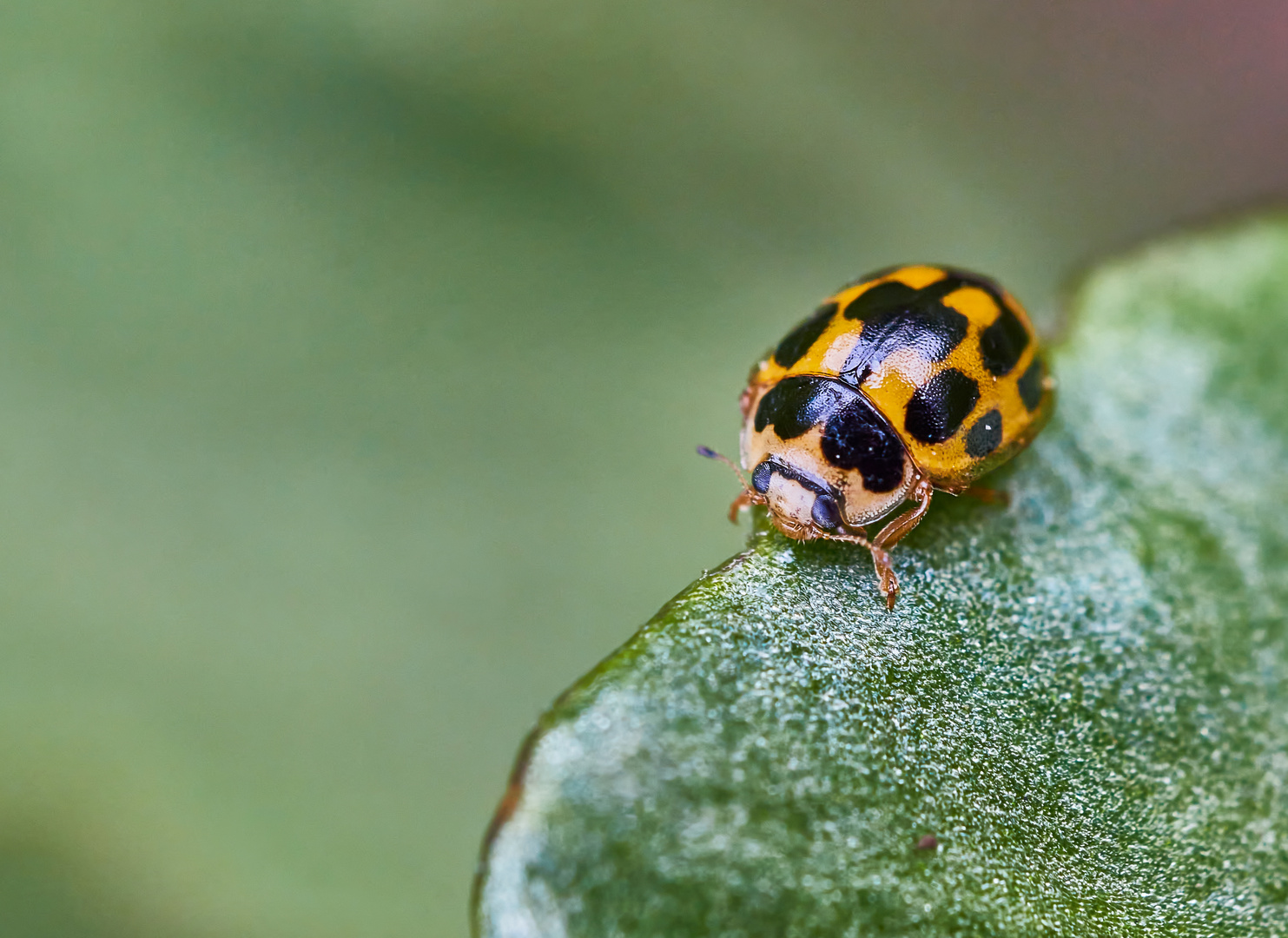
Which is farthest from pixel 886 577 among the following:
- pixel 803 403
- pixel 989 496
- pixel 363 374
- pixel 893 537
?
pixel 363 374

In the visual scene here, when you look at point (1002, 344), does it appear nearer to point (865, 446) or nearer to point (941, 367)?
point (941, 367)

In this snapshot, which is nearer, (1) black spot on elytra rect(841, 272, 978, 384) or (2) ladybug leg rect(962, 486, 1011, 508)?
(2) ladybug leg rect(962, 486, 1011, 508)

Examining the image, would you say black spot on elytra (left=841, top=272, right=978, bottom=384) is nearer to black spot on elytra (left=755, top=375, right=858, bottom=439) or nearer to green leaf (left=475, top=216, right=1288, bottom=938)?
black spot on elytra (left=755, top=375, right=858, bottom=439)

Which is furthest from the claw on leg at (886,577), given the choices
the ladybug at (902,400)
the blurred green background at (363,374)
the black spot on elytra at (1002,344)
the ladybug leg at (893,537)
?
the blurred green background at (363,374)

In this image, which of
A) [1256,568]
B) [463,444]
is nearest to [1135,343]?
[1256,568]

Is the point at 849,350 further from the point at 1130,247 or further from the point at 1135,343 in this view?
the point at 1130,247

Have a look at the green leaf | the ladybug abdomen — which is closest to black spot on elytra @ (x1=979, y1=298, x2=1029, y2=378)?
the ladybug abdomen

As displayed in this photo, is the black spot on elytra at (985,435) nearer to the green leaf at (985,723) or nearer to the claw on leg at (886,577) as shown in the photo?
the green leaf at (985,723)
